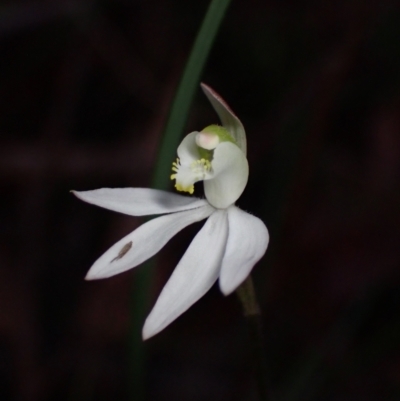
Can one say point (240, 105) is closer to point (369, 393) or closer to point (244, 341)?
point (244, 341)

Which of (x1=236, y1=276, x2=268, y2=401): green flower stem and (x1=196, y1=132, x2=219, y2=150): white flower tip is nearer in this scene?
(x1=236, y1=276, x2=268, y2=401): green flower stem

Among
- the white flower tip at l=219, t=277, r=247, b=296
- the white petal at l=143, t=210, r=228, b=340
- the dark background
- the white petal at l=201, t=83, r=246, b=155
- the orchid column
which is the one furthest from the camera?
the dark background

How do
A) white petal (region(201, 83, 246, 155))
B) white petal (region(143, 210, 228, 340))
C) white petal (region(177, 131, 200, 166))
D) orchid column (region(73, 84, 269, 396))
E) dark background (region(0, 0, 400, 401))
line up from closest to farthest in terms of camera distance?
1. white petal (region(143, 210, 228, 340))
2. orchid column (region(73, 84, 269, 396))
3. white petal (region(201, 83, 246, 155))
4. white petal (region(177, 131, 200, 166))
5. dark background (region(0, 0, 400, 401))

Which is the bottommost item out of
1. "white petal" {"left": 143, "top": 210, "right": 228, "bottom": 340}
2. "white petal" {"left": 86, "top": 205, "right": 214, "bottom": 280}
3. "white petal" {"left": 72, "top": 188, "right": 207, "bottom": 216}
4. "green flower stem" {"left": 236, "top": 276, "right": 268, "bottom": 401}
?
"green flower stem" {"left": 236, "top": 276, "right": 268, "bottom": 401}

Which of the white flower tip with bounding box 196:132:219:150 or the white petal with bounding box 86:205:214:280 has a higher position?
the white flower tip with bounding box 196:132:219:150

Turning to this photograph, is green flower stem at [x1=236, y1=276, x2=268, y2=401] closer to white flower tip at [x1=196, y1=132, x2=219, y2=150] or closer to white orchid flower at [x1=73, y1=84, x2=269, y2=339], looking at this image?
white orchid flower at [x1=73, y1=84, x2=269, y2=339]

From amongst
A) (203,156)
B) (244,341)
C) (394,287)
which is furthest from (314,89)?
(203,156)

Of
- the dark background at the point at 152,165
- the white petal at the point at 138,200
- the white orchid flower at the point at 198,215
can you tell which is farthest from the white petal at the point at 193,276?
the dark background at the point at 152,165

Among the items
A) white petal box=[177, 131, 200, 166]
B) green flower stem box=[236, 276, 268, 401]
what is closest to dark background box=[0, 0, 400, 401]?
white petal box=[177, 131, 200, 166]
